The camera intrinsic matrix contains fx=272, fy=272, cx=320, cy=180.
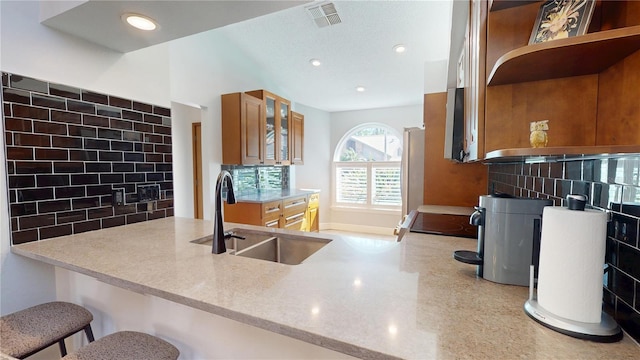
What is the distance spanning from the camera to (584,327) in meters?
0.58

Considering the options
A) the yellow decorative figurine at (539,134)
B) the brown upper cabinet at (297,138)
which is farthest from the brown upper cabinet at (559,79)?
the brown upper cabinet at (297,138)

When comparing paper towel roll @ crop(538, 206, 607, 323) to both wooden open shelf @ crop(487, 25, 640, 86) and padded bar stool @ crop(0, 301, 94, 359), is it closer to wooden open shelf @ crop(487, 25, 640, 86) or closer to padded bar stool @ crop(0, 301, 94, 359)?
wooden open shelf @ crop(487, 25, 640, 86)

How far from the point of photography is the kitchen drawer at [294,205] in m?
3.68

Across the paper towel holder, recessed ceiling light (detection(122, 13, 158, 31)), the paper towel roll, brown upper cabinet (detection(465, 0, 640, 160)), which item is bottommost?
the paper towel holder

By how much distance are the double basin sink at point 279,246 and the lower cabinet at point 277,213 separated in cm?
164

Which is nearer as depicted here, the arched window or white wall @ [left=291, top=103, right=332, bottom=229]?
white wall @ [left=291, top=103, right=332, bottom=229]

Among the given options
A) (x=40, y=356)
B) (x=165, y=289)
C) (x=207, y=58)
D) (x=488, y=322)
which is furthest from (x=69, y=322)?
(x=207, y=58)

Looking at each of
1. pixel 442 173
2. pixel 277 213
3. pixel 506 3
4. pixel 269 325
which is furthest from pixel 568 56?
pixel 277 213

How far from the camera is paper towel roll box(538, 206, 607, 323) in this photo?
58 cm

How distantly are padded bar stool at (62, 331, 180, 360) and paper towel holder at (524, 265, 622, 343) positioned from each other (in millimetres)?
1179

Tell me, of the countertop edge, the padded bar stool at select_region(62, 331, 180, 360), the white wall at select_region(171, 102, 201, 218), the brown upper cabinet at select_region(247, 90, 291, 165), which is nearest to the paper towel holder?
the countertop edge

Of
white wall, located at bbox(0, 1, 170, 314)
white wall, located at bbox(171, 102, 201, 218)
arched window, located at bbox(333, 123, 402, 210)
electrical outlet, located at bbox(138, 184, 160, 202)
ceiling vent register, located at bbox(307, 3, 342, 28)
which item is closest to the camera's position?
white wall, located at bbox(0, 1, 170, 314)

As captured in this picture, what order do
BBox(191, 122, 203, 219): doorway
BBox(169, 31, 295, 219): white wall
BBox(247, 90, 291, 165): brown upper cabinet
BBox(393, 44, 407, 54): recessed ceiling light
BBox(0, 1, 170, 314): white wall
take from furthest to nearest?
1. BBox(191, 122, 203, 219): doorway
2. BBox(247, 90, 291, 165): brown upper cabinet
3. BBox(393, 44, 407, 54): recessed ceiling light
4. BBox(169, 31, 295, 219): white wall
5. BBox(0, 1, 170, 314): white wall

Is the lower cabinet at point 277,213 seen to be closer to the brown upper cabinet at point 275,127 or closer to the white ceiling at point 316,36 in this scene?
the brown upper cabinet at point 275,127
